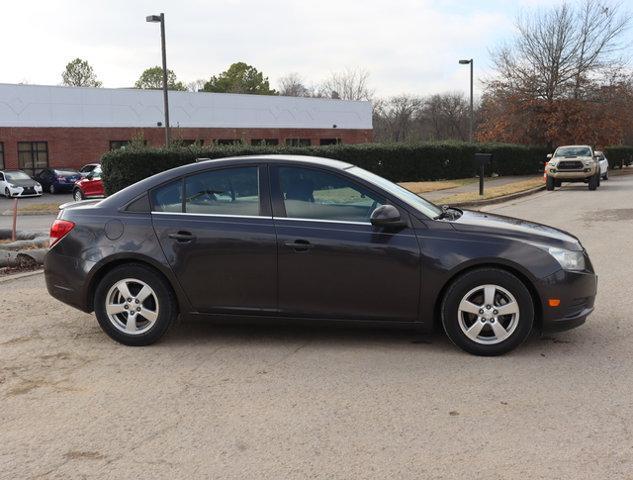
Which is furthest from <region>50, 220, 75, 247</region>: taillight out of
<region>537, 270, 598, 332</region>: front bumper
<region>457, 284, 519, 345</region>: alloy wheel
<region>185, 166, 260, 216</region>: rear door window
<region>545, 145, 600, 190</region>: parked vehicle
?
<region>545, 145, 600, 190</region>: parked vehicle

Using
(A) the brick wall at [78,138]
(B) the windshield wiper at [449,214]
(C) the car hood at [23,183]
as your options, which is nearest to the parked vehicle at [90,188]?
(C) the car hood at [23,183]

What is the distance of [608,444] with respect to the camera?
3555 mm

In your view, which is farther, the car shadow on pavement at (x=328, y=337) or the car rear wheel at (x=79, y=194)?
the car rear wheel at (x=79, y=194)

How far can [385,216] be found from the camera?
4.93m

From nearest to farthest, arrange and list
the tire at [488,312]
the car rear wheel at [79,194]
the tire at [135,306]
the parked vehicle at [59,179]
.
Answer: the tire at [488,312] → the tire at [135,306] → the car rear wheel at [79,194] → the parked vehicle at [59,179]

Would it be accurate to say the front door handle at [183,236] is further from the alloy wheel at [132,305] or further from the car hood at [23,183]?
the car hood at [23,183]

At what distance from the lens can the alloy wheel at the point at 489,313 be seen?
16.2 feet

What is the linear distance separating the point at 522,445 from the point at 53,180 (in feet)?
111

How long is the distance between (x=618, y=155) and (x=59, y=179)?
41555 millimetres

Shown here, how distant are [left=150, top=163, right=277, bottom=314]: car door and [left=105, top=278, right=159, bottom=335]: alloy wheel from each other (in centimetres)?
33

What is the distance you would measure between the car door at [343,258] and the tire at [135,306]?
39.1 inches

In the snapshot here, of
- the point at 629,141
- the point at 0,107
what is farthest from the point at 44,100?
the point at 629,141

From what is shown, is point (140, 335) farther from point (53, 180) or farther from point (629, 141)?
point (629, 141)

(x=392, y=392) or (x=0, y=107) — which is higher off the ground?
(x=0, y=107)
